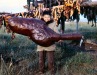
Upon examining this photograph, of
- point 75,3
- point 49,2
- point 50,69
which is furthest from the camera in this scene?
point 49,2

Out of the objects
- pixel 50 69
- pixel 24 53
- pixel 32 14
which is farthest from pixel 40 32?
pixel 24 53

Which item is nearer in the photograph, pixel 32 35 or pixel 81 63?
pixel 32 35

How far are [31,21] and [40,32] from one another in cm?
24

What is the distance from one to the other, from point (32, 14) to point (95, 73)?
10.9 feet

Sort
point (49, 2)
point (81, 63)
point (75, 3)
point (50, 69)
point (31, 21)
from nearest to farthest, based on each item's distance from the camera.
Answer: point (31, 21) < point (50, 69) < point (81, 63) < point (75, 3) < point (49, 2)

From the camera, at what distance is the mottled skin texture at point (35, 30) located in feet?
9.42

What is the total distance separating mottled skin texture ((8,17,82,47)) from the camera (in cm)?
287

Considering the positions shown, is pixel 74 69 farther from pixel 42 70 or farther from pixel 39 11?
pixel 39 11

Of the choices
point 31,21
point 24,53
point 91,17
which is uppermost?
point 31,21

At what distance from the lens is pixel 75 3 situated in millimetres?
8906

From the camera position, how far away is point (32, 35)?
331cm

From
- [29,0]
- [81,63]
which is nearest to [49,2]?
[29,0]

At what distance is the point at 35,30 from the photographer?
3.15 metres

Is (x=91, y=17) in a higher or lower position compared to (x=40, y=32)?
lower
